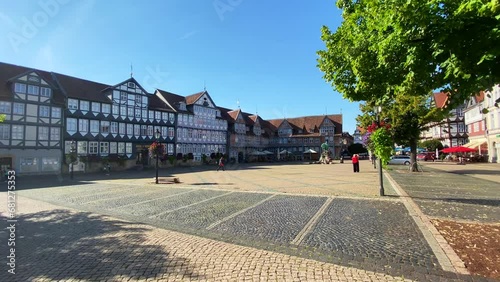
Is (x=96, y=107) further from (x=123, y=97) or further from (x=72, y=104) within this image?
(x=123, y=97)

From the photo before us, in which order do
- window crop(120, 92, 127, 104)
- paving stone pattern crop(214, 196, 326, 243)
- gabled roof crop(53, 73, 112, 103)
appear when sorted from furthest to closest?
window crop(120, 92, 127, 104)
gabled roof crop(53, 73, 112, 103)
paving stone pattern crop(214, 196, 326, 243)

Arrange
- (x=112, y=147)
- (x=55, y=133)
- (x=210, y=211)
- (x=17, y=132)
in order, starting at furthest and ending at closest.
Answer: (x=112, y=147)
(x=55, y=133)
(x=17, y=132)
(x=210, y=211)

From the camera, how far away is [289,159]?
6969 cm

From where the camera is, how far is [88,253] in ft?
18.4

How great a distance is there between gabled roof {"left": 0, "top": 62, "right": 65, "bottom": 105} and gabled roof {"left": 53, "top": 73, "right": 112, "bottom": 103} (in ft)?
2.48

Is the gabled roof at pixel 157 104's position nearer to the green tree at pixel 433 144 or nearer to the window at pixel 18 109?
the window at pixel 18 109

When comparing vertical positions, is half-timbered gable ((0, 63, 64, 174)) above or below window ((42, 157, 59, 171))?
above

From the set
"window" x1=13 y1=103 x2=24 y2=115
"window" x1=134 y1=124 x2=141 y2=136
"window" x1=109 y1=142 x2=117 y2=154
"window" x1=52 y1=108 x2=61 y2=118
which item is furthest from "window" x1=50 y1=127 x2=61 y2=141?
"window" x1=134 y1=124 x2=141 y2=136

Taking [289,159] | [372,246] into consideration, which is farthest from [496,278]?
[289,159]

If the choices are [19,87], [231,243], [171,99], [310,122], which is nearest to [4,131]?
[19,87]

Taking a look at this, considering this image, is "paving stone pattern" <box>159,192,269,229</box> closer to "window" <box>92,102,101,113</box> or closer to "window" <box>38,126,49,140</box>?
"window" <box>38,126,49,140</box>

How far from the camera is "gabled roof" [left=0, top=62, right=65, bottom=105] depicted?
2894 cm

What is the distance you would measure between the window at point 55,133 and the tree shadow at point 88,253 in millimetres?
28229

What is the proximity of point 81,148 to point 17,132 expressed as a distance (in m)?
6.39
